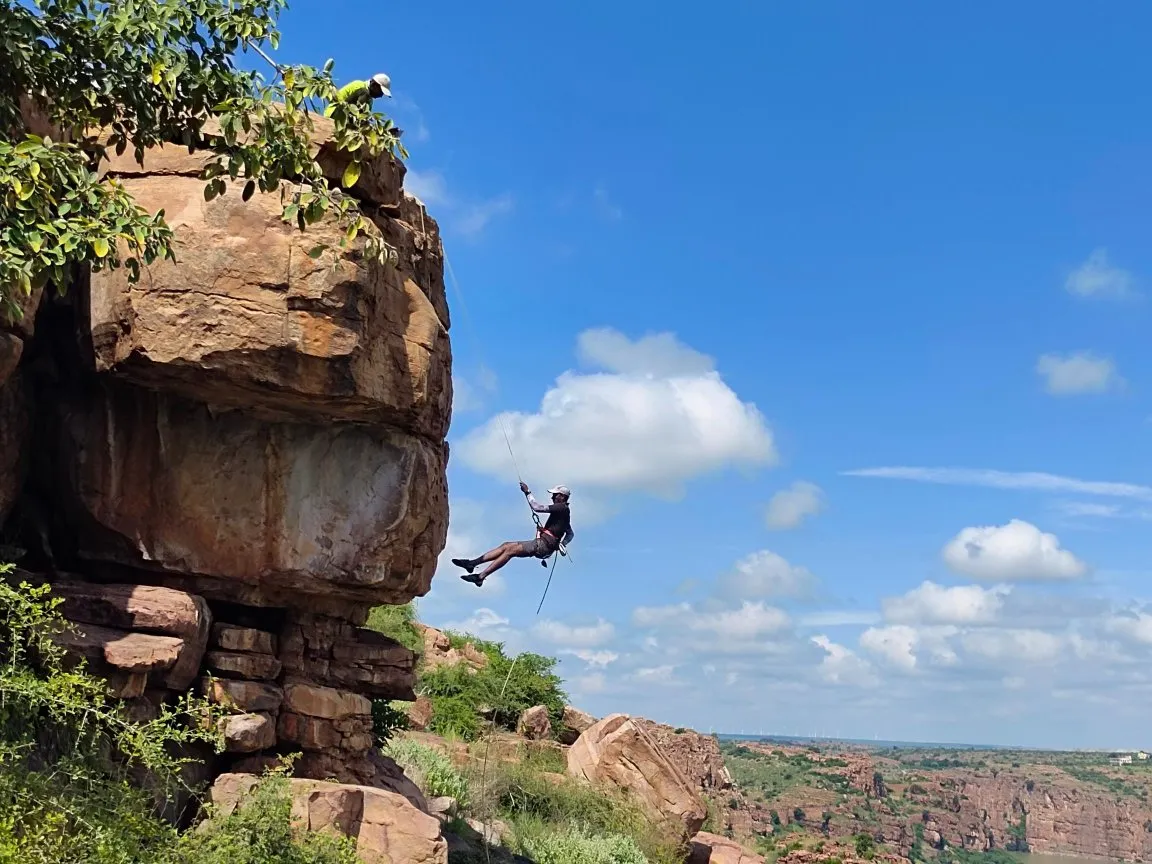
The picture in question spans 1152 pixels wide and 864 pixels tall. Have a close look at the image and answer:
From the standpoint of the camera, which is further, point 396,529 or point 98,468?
point 396,529

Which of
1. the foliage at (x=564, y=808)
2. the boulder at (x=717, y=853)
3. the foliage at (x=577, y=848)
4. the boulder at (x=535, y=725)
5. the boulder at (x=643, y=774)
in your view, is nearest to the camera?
the foliage at (x=577, y=848)

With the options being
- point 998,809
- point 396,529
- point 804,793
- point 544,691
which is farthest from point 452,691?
point 998,809

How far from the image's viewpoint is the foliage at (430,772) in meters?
15.7

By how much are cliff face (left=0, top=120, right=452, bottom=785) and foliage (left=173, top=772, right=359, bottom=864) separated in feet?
2.91

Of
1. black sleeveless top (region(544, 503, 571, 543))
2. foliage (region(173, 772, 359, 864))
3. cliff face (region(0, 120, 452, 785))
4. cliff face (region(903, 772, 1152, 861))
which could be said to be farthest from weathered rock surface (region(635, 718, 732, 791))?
cliff face (region(903, 772, 1152, 861))

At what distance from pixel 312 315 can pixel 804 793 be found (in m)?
59.1

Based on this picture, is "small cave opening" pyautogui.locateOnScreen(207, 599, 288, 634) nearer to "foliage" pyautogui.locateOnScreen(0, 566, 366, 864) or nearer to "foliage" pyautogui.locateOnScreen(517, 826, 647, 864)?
"foliage" pyautogui.locateOnScreen(0, 566, 366, 864)

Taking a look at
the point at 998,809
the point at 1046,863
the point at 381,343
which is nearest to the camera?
the point at 381,343

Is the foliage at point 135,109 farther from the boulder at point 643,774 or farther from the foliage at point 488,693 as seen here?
the foliage at point 488,693

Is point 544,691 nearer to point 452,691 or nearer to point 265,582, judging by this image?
point 452,691

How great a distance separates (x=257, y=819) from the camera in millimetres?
9164

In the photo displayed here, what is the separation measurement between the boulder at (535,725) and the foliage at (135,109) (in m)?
15.9

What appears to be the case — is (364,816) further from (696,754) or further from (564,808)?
(696,754)

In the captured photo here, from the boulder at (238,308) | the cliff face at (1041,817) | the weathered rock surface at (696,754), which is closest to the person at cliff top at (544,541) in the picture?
the boulder at (238,308)
